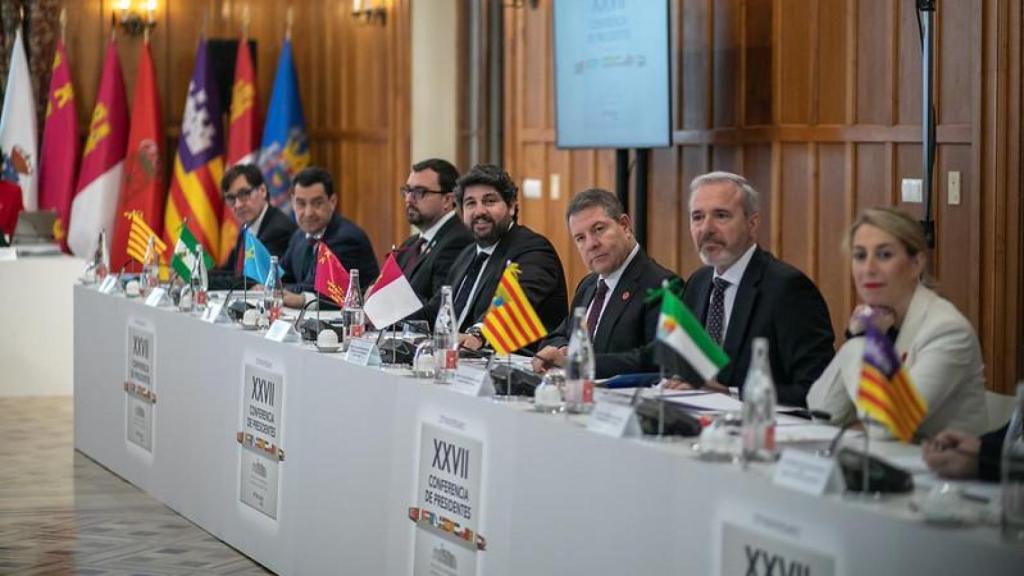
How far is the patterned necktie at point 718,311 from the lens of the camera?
15.2ft

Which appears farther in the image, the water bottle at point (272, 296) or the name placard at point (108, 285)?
the name placard at point (108, 285)

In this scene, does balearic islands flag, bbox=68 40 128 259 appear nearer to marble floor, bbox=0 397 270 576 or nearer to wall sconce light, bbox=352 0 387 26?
wall sconce light, bbox=352 0 387 26

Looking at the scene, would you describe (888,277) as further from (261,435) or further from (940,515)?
(261,435)

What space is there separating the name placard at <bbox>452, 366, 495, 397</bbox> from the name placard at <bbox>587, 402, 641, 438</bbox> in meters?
0.52

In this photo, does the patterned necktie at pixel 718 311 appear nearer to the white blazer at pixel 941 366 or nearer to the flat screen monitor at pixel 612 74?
the white blazer at pixel 941 366

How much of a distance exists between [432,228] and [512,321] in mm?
2674

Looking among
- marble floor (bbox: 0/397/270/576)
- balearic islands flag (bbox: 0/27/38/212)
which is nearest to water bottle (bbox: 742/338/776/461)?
marble floor (bbox: 0/397/270/576)

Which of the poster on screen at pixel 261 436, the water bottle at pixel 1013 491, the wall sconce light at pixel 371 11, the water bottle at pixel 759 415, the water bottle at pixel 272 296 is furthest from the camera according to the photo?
the wall sconce light at pixel 371 11

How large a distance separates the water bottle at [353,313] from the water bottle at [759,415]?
2.21 metres

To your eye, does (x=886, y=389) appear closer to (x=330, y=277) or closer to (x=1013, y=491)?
(x=1013, y=491)

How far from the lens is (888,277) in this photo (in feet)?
11.8

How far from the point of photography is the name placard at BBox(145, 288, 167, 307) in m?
6.75

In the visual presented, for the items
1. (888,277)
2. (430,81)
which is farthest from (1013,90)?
(430,81)

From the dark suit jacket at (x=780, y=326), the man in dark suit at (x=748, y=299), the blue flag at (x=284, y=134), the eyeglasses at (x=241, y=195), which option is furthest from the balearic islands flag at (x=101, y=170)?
the dark suit jacket at (x=780, y=326)
